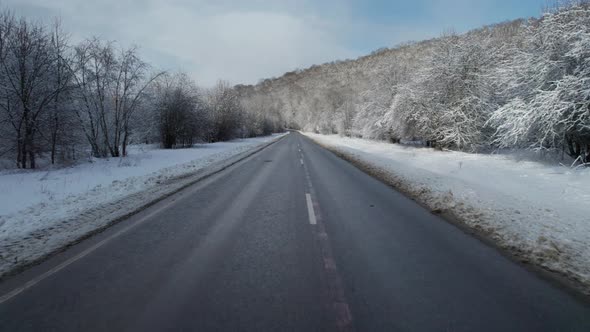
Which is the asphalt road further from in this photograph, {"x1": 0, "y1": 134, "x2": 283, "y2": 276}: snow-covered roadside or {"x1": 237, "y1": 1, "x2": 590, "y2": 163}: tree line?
{"x1": 237, "y1": 1, "x2": 590, "y2": 163}: tree line

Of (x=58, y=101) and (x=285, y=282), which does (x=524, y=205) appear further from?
(x=58, y=101)

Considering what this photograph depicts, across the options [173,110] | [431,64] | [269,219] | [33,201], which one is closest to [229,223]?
[269,219]

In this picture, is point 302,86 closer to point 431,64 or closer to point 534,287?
point 431,64

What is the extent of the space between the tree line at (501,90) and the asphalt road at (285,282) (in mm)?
10306

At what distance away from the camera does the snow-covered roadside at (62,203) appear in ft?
15.3

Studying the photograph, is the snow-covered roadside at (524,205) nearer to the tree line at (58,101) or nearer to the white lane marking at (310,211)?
the white lane marking at (310,211)

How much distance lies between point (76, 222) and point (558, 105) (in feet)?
52.9

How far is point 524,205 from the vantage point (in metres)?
6.82

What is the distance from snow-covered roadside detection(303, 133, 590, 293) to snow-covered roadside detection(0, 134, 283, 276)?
7.36m

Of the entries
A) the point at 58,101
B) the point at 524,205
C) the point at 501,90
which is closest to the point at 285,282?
the point at 524,205

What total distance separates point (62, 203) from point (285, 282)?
7.11m

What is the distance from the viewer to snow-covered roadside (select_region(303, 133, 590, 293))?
4.19 m

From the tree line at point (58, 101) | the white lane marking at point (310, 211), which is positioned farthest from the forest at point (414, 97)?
the white lane marking at point (310, 211)

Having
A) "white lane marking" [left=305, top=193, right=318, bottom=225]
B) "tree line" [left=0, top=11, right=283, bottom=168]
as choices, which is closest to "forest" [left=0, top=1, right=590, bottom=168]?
"tree line" [left=0, top=11, right=283, bottom=168]
